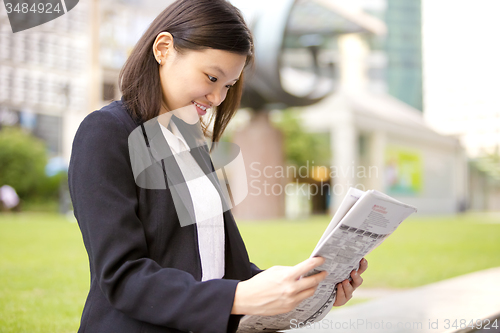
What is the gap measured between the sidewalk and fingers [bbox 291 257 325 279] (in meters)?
1.57

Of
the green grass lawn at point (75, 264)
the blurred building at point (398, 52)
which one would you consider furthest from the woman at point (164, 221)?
the blurred building at point (398, 52)

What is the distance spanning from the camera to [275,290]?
2.96 ft

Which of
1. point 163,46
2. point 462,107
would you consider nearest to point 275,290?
point 163,46

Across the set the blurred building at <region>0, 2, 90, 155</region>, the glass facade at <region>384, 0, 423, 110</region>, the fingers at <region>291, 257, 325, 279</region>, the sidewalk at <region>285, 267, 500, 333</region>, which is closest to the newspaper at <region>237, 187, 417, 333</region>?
the fingers at <region>291, 257, 325, 279</region>

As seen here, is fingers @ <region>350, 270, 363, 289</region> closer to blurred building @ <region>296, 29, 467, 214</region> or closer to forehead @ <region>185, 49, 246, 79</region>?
forehead @ <region>185, 49, 246, 79</region>

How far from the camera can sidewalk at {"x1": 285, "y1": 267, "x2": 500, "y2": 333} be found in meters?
2.38

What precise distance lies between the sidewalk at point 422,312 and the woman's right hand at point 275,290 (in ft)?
5.08

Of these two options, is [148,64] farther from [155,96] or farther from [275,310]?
[275,310]

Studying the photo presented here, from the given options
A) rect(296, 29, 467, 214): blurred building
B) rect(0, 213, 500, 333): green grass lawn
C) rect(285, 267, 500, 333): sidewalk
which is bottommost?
rect(296, 29, 467, 214): blurred building

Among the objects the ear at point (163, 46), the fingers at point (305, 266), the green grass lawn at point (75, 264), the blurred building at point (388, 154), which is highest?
the ear at point (163, 46)

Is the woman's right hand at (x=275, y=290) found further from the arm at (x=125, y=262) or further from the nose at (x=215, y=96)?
the nose at (x=215, y=96)

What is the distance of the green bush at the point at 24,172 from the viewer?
21469mm

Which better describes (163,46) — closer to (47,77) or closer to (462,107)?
(47,77)

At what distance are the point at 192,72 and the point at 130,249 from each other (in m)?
0.44
